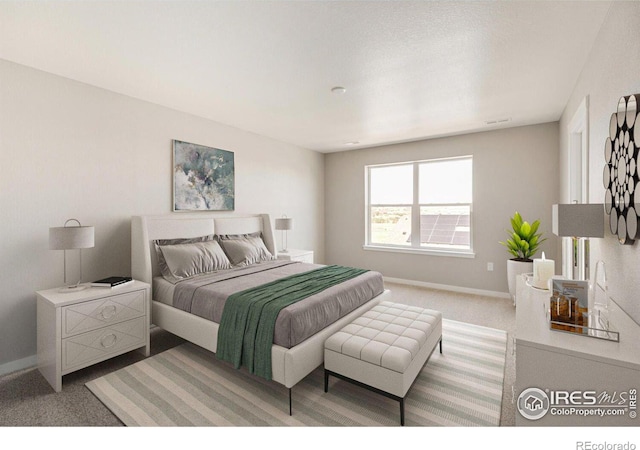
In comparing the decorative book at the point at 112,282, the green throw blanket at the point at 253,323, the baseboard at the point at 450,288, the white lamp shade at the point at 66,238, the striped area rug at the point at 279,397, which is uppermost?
the white lamp shade at the point at 66,238

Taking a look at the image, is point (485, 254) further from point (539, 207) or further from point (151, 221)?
point (151, 221)

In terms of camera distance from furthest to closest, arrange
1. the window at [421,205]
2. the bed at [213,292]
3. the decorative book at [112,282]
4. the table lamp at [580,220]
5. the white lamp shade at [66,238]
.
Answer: the window at [421,205]
the decorative book at [112,282]
the white lamp shade at [66,238]
the bed at [213,292]
the table lamp at [580,220]

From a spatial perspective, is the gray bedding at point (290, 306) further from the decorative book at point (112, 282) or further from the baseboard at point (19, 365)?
the baseboard at point (19, 365)

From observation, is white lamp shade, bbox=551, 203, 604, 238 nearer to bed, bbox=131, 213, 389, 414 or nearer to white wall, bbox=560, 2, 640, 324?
white wall, bbox=560, 2, 640, 324

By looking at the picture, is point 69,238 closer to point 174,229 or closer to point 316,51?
point 174,229

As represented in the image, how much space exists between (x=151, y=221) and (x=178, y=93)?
1.37 metres

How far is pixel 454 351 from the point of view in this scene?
2.78 meters

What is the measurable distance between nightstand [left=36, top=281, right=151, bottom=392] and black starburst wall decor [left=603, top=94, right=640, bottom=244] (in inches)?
133

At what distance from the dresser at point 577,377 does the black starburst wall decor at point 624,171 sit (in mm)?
482

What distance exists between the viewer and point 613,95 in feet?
5.88

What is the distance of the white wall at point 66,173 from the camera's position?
2.45 metres

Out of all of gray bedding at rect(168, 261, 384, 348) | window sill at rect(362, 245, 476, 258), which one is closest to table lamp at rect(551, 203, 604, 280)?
gray bedding at rect(168, 261, 384, 348)

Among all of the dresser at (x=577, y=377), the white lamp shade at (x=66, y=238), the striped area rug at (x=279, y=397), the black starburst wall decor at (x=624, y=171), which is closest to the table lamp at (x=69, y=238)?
the white lamp shade at (x=66, y=238)
